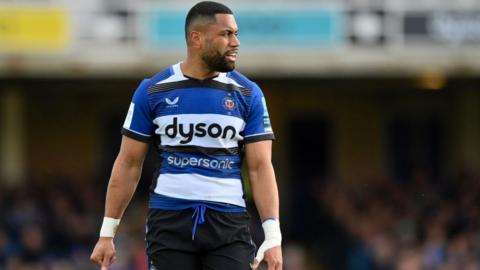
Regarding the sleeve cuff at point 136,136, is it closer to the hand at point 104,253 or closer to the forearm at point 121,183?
the forearm at point 121,183

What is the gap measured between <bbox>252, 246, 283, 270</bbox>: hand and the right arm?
79 cm

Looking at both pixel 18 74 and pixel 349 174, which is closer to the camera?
pixel 18 74

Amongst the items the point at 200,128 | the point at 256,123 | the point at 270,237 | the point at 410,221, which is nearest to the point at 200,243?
the point at 270,237

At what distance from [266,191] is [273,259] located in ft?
1.18

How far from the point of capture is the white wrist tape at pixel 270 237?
7.20 meters

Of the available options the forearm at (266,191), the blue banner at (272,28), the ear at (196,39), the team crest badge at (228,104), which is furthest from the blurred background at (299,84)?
the ear at (196,39)

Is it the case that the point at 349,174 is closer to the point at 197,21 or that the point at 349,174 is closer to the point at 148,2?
the point at 148,2

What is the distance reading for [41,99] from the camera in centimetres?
2378

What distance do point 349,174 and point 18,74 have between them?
22.2ft

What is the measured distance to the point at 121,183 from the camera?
738cm

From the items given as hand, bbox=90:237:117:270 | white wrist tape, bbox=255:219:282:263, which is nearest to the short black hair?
white wrist tape, bbox=255:219:282:263

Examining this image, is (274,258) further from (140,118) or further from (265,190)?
(140,118)

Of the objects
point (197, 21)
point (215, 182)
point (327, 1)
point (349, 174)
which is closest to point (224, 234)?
point (215, 182)

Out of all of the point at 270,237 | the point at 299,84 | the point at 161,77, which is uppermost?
the point at 161,77
